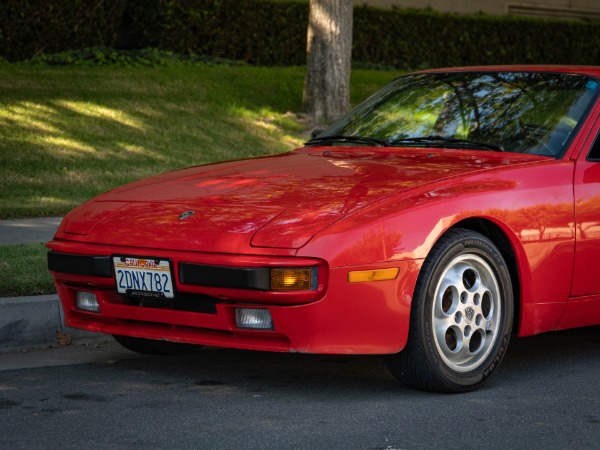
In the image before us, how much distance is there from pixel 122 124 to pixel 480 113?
786cm

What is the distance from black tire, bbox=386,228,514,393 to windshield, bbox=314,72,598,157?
82cm

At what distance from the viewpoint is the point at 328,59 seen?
14.3 meters

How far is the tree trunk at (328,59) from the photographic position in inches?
557

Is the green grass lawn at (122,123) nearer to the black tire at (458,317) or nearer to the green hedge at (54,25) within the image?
the green hedge at (54,25)

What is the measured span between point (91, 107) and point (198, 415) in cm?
935

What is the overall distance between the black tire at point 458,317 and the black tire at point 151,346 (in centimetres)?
141

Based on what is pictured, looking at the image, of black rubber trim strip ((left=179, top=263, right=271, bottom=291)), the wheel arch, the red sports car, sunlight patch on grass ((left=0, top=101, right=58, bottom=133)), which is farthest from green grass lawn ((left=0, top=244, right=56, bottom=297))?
sunlight patch on grass ((left=0, top=101, right=58, bottom=133))

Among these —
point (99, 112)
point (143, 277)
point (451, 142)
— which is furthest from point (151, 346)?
point (99, 112)

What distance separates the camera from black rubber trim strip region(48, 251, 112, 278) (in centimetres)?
511

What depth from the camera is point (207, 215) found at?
506 centimetres

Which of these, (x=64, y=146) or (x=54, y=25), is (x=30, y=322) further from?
(x=54, y=25)

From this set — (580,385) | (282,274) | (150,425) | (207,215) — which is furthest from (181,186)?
(580,385)

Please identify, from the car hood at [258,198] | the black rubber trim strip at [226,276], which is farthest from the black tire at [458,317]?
the black rubber trim strip at [226,276]

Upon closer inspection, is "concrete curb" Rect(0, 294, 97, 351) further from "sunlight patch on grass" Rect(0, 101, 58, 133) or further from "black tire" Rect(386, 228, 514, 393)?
"sunlight patch on grass" Rect(0, 101, 58, 133)
